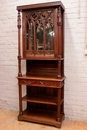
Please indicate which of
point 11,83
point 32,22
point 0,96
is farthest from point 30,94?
point 32,22

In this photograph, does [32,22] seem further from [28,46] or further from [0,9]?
[0,9]

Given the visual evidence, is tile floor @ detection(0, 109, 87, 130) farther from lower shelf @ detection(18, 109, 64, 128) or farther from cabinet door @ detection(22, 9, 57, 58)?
cabinet door @ detection(22, 9, 57, 58)

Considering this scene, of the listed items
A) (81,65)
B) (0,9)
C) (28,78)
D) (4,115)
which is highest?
(0,9)

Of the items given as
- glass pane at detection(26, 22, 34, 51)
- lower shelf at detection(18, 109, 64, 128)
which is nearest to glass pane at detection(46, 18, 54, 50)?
glass pane at detection(26, 22, 34, 51)

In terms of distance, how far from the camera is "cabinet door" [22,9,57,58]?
7.75ft

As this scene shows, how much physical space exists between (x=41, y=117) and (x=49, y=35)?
1.40m

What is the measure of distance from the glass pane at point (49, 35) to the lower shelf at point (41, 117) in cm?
118

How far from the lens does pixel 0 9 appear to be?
298 centimetres

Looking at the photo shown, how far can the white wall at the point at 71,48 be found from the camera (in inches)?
99.7

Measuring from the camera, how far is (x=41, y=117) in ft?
8.41

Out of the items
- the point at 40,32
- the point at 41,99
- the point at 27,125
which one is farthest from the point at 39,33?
the point at 27,125

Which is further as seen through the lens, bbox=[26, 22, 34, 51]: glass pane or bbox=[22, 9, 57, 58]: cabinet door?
bbox=[26, 22, 34, 51]: glass pane

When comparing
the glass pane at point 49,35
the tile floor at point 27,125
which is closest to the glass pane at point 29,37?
the glass pane at point 49,35

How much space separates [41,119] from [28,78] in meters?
0.73
